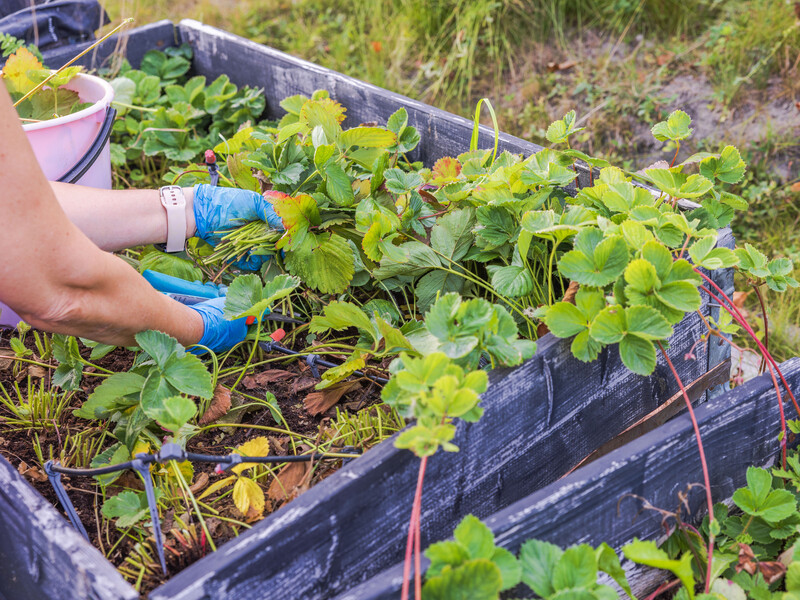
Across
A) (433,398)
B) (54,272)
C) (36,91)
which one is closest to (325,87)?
(36,91)

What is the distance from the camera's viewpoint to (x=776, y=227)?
2193 mm

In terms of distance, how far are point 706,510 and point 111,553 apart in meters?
0.93

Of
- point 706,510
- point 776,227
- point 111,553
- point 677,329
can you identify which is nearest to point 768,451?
point 706,510

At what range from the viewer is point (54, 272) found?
39.8 inches

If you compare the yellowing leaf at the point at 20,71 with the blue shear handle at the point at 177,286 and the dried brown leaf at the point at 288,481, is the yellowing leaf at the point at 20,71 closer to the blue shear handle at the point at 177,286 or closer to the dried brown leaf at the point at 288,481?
the blue shear handle at the point at 177,286

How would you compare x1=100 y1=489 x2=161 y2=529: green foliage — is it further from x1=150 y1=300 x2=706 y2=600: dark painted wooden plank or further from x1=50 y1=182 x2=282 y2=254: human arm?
x1=50 y1=182 x2=282 y2=254: human arm

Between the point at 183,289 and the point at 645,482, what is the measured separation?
3.43 ft

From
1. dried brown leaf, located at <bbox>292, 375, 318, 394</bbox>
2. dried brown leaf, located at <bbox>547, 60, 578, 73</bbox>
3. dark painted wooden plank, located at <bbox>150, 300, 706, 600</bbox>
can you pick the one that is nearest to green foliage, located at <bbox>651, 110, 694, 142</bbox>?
dark painted wooden plank, located at <bbox>150, 300, 706, 600</bbox>

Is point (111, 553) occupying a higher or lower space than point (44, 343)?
lower

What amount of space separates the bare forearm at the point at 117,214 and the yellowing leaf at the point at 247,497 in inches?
30.3

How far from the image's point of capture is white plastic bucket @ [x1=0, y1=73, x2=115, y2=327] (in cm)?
157

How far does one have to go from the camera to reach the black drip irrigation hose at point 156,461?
3.04 feet

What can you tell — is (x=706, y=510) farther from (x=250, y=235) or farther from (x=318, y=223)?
(x=250, y=235)

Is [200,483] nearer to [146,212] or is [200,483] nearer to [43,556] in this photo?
[43,556]
